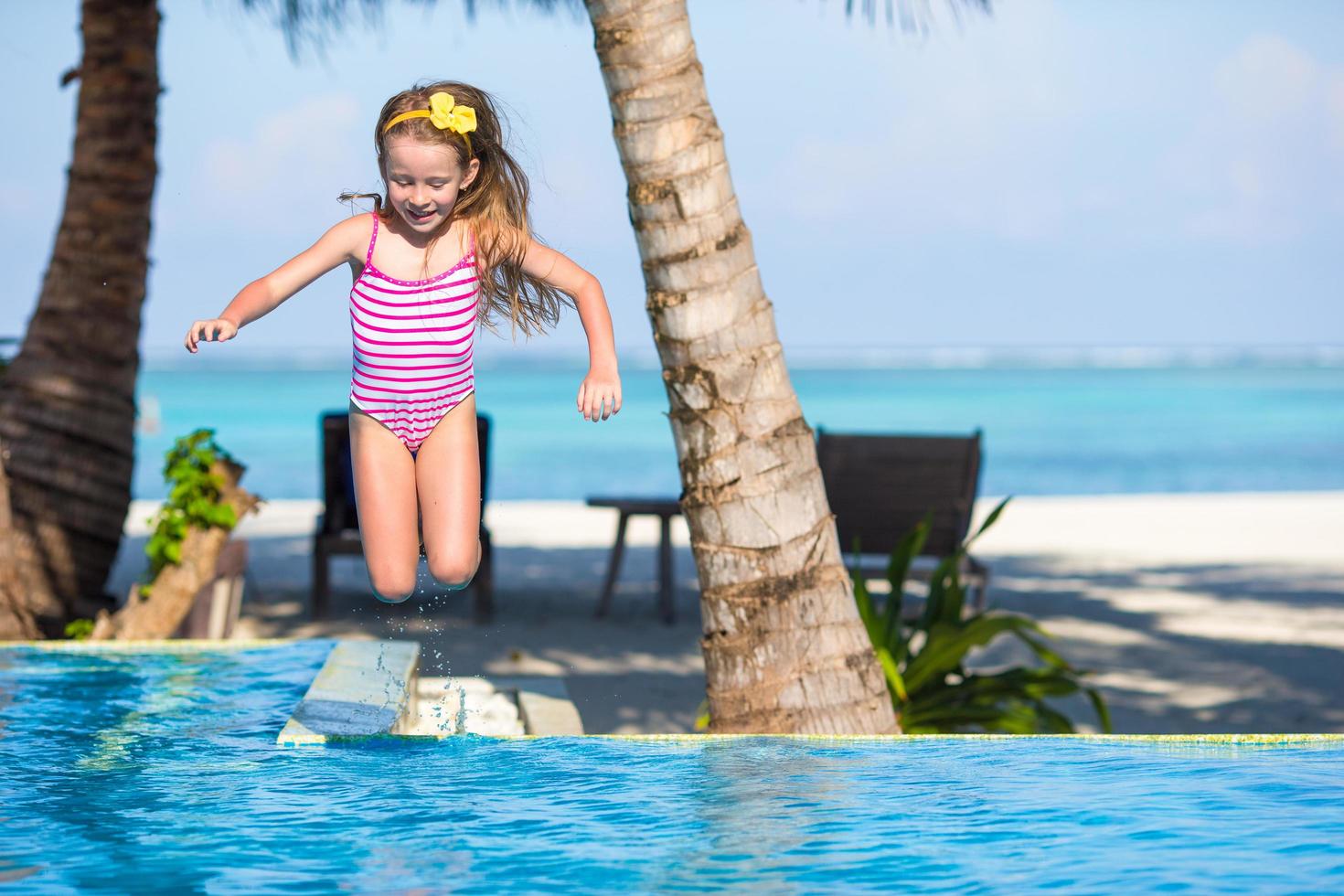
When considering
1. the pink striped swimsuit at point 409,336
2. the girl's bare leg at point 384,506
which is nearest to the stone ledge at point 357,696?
the girl's bare leg at point 384,506

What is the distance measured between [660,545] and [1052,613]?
114 inches

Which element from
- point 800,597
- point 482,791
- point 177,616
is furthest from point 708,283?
point 177,616

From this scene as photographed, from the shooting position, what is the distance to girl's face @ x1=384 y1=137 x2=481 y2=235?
364cm

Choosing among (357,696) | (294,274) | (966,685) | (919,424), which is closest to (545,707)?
(357,696)

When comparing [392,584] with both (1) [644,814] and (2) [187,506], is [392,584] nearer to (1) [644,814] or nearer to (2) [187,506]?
(1) [644,814]

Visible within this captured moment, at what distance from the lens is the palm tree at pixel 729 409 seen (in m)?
4.71

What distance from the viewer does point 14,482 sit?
24.5ft

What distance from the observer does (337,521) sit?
9.84 m

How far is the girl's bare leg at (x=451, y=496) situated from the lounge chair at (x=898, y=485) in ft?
19.1

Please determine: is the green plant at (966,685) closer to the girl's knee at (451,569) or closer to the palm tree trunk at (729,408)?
the palm tree trunk at (729,408)

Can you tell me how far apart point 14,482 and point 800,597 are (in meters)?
4.75

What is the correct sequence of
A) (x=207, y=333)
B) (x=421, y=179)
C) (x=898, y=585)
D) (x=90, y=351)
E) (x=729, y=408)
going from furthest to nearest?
(x=90, y=351) → (x=898, y=585) → (x=729, y=408) → (x=421, y=179) → (x=207, y=333)

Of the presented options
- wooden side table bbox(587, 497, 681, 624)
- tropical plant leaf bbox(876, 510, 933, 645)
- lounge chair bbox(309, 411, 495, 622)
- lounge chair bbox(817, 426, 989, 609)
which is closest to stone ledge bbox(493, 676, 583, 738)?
tropical plant leaf bbox(876, 510, 933, 645)

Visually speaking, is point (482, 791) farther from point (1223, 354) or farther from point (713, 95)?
point (1223, 354)
